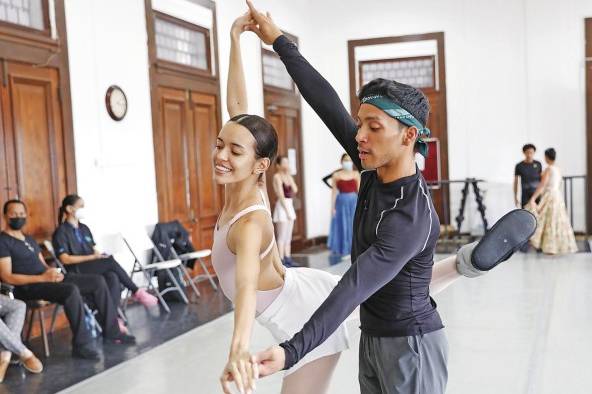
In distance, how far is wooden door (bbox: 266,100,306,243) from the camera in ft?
34.0

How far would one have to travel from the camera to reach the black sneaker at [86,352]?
15.3ft

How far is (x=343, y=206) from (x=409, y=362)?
781 cm

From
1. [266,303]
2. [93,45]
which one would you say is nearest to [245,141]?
[266,303]

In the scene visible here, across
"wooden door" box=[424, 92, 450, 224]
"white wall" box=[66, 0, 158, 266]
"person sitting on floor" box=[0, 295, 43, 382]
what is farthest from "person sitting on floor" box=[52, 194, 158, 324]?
"wooden door" box=[424, 92, 450, 224]

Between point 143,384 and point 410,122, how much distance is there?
3102 millimetres

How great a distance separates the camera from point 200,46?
8406mm

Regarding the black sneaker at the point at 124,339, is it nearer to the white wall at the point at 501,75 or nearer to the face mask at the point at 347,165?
the face mask at the point at 347,165

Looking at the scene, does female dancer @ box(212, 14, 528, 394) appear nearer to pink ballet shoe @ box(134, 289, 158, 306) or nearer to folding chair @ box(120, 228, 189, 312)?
pink ballet shoe @ box(134, 289, 158, 306)

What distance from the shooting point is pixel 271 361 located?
1.18 m

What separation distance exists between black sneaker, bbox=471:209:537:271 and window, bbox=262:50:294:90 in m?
8.71

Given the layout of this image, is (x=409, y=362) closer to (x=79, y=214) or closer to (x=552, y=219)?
(x=79, y=214)

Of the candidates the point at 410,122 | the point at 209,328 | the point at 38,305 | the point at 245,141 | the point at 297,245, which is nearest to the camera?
the point at 410,122

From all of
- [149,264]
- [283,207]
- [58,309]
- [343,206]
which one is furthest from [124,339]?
[343,206]

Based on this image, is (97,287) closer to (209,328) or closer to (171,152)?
(209,328)
